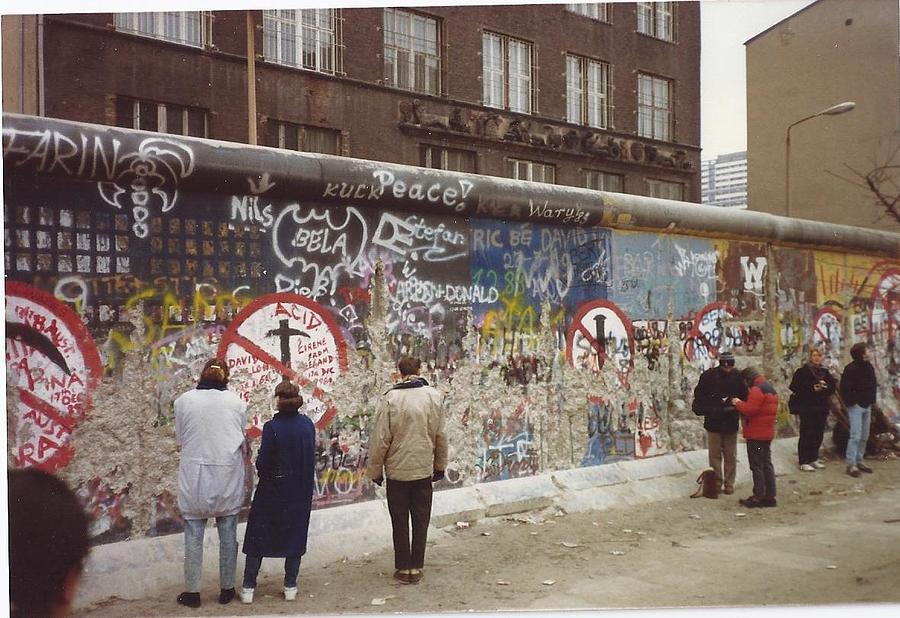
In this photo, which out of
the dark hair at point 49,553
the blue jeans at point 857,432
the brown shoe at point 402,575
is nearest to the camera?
the dark hair at point 49,553

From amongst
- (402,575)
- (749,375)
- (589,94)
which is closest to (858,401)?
(749,375)

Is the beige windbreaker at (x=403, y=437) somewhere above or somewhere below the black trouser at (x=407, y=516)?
above

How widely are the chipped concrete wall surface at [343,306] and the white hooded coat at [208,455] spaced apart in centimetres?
50

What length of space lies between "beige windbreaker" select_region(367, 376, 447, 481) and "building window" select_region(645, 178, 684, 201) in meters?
16.6

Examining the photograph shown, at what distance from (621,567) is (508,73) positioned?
12.2 m

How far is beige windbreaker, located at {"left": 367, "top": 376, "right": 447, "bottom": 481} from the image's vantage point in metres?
6.15

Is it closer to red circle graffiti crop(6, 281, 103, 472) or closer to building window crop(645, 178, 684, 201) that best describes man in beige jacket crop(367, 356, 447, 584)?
red circle graffiti crop(6, 281, 103, 472)

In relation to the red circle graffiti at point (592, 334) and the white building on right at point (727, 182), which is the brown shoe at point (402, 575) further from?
the white building on right at point (727, 182)

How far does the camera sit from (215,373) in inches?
223

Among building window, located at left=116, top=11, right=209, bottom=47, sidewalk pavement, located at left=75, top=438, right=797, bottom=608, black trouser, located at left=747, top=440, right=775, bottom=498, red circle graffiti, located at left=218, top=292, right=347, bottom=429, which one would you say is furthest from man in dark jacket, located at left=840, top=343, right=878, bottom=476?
building window, located at left=116, top=11, right=209, bottom=47

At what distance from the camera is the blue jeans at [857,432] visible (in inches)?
392

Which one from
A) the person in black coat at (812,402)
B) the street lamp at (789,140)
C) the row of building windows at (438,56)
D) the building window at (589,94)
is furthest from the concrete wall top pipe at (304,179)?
the building window at (589,94)

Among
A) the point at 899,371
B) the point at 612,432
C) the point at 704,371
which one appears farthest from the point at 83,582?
the point at 899,371

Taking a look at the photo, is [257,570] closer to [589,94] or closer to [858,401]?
[858,401]
